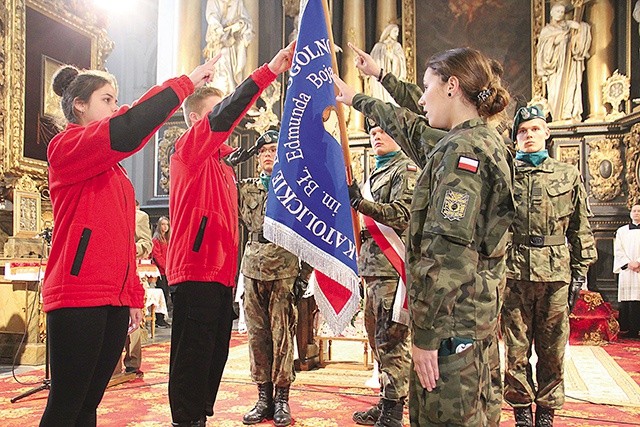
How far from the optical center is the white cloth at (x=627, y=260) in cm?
812

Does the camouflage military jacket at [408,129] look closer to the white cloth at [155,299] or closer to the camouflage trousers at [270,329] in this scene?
the camouflage trousers at [270,329]

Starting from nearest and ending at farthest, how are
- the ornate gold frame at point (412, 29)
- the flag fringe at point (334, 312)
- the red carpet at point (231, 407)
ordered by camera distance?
1. the flag fringe at point (334, 312)
2. the red carpet at point (231, 407)
3. the ornate gold frame at point (412, 29)

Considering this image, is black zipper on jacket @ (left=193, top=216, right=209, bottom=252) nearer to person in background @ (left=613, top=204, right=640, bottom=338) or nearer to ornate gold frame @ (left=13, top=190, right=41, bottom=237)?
ornate gold frame @ (left=13, top=190, right=41, bottom=237)

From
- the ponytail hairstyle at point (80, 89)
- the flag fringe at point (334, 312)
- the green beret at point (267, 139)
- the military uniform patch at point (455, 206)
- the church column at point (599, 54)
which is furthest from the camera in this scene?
the church column at point (599, 54)

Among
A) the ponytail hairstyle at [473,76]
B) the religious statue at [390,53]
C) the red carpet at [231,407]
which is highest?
the religious statue at [390,53]

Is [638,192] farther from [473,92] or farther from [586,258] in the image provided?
[473,92]

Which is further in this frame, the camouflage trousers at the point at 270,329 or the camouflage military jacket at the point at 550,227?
the camouflage trousers at the point at 270,329

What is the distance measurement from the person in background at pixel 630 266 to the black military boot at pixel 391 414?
582 centimetres

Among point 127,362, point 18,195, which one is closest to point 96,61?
point 18,195

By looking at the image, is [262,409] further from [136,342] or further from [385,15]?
[385,15]

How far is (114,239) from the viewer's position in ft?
7.02

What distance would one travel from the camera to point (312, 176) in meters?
3.01

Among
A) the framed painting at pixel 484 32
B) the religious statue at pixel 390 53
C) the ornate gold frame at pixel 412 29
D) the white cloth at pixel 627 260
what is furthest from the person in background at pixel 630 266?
the religious statue at pixel 390 53

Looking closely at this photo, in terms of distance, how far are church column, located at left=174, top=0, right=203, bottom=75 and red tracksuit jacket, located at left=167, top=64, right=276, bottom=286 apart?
791cm
